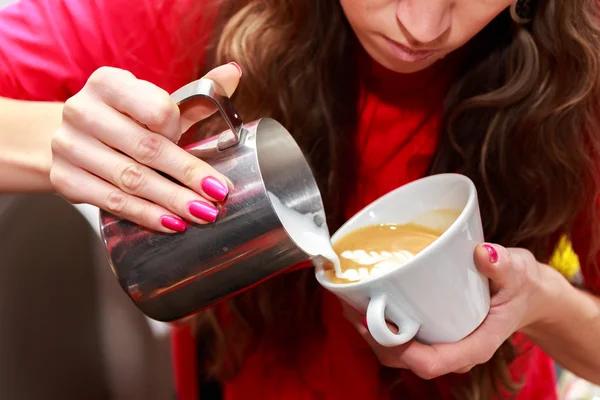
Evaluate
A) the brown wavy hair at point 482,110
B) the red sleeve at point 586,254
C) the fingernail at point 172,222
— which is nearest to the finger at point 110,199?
the fingernail at point 172,222

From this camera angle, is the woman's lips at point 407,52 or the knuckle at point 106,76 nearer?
the knuckle at point 106,76

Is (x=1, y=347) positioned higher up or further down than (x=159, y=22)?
further down

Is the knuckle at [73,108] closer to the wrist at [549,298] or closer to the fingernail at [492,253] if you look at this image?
the fingernail at [492,253]

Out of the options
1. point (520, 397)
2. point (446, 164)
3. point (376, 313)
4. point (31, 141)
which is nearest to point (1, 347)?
point (31, 141)

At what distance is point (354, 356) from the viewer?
0.94 metres

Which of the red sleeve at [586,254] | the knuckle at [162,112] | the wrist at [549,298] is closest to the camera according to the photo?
the knuckle at [162,112]

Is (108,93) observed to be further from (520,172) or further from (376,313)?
(520,172)

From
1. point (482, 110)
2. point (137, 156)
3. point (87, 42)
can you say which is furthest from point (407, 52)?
point (87, 42)

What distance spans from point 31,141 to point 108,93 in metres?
0.23

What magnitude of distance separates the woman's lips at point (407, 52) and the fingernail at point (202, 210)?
0.28 metres

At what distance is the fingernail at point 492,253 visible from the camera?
60cm

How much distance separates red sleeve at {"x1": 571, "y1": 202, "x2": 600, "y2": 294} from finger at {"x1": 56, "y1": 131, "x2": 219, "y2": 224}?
0.58 metres

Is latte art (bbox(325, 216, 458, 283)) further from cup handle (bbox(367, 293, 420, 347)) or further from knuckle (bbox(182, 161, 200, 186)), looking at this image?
knuckle (bbox(182, 161, 200, 186))

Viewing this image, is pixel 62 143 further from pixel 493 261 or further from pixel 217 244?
pixel 493 261
